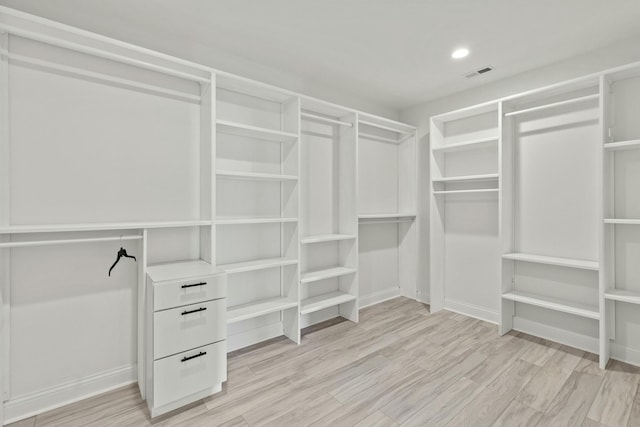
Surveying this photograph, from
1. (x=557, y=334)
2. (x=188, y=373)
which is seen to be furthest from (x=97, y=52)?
(x=557, y=334)

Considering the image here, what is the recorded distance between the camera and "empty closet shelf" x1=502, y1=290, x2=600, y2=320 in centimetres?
251

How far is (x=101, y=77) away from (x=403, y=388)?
2966 mm

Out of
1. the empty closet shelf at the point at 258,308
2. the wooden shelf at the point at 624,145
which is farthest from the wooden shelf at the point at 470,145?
the empty closet shelf at the point at 258,308

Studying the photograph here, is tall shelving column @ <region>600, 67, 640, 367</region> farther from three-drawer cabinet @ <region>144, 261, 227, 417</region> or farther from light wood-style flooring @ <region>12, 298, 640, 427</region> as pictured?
three-drawer cabinet @ <region>144, 261, 227, 417</region>

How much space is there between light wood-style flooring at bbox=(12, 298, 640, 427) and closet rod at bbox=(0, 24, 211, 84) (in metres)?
2.22

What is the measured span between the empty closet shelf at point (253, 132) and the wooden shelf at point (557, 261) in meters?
2.33

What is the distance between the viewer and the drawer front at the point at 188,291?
1857 millimetres

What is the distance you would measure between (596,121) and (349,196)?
222 centimetres

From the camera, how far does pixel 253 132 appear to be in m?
2.63

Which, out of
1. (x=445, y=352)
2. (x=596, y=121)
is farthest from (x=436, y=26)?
(x=445, y=352)

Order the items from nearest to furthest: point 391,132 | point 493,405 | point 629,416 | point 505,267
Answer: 1. point 629,416
2. point 493,405
3. point 505,267
4. point 391,132

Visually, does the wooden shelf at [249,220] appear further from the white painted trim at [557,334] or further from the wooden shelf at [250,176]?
the white painted trim at [557,334]

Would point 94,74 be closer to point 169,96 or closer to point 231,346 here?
point 169,96

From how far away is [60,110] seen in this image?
199 centimetres
